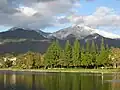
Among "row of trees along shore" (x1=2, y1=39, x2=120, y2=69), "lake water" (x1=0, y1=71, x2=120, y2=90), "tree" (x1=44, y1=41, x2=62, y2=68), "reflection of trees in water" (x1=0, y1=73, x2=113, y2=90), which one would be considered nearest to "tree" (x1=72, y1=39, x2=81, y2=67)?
"row of trees along shore" (x1=2, y1=39, x2=120, y2=69)

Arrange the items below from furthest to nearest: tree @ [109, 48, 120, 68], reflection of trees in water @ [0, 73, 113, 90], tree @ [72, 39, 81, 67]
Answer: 1. tree @ [109, 48, 120, 68]
2. tree @ [72, 39, 81, 67]
3. reflection of trees in water @ [0, 73, 113, 90]

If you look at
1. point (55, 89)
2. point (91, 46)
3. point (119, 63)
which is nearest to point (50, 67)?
point (91, 46)

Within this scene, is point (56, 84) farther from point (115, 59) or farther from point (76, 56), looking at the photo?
point (115, 59)

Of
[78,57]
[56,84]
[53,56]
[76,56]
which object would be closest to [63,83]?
Answer: [56,84]

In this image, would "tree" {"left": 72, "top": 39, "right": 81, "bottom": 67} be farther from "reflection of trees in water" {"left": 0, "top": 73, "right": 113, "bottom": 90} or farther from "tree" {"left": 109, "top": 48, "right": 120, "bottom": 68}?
"reflection of trees in water" {"left": 0, "top": 73, "right": 113, "bottom": 90}

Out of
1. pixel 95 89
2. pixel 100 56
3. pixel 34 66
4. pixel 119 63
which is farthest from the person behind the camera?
pixel 34 66

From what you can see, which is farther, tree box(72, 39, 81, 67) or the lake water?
tree box(72, 39, 81, 67)

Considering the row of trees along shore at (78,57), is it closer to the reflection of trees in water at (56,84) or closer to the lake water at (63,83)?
the lake water at (63,83)

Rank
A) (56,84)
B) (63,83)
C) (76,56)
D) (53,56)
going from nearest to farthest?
(56,84) < (63,83) < (76,56) < (53,56)

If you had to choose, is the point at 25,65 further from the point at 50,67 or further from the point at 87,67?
the point at 87,67

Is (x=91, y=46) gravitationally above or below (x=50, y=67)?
above

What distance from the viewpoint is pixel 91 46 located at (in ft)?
575

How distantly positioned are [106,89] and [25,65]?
423ft

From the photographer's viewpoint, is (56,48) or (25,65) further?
(25,65)
